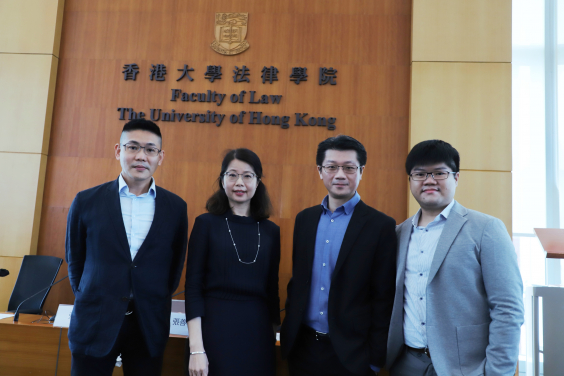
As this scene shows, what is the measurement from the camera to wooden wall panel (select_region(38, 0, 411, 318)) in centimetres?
411

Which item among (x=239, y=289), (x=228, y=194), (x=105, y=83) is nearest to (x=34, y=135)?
(x=105, y=83)

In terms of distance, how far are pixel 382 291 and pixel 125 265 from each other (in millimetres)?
1227

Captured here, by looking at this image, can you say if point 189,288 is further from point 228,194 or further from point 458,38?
point 458,38

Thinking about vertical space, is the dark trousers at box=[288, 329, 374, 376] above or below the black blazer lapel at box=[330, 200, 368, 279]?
below

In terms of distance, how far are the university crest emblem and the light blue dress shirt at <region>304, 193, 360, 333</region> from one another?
114 inches

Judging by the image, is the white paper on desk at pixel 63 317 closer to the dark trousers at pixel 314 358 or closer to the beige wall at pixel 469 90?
the dark trousers at pixel 314 358

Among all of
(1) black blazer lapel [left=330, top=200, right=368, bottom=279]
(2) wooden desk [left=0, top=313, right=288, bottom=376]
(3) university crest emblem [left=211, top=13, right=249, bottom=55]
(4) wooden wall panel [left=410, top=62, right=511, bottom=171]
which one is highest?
(3) university crest emblem [left=211, top=13, right=249, bottom=55]

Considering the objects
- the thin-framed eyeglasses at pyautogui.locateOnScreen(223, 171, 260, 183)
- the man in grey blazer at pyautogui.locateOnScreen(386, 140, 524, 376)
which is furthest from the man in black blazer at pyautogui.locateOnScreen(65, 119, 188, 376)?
the man in grey blazer at pyautogui.locateOnScreen(386, 140, 524, 376)

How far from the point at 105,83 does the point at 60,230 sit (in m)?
1.69

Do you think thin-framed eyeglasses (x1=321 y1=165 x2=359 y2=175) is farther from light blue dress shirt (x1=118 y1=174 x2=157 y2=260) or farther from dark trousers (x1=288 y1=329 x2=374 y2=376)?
light blue dress shirt (x1=118 y1=174 x2=157 y2=260)

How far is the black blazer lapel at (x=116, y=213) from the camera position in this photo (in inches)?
73.8

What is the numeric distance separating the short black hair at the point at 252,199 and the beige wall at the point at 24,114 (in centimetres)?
309

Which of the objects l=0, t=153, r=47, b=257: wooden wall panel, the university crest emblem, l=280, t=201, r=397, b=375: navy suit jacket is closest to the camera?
l=280, t=201, r=397, b=375: navy suit jacket

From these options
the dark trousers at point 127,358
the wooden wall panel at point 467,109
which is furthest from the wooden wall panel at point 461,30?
the dark trousers at point 127,358
